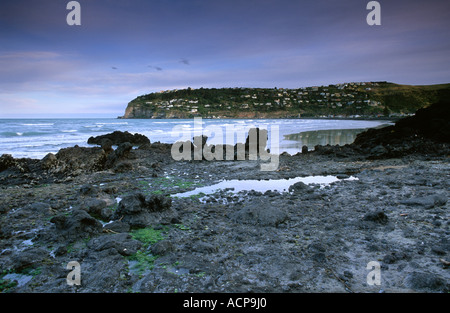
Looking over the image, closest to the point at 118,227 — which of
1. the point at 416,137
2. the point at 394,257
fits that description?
the point at 394,257

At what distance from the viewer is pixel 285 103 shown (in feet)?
431

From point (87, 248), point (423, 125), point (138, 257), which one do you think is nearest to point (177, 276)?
point (138, 257)

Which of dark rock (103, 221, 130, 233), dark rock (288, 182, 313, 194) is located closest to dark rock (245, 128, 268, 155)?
dark rock (288, 182, 313, 194)

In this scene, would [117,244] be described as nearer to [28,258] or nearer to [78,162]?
[28,258]

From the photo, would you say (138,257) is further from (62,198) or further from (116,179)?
(116,179)

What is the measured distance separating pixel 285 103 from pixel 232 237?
133 m

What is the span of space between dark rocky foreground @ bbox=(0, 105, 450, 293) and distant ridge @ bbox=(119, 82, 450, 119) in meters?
102

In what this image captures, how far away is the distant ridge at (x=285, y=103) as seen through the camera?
113 m

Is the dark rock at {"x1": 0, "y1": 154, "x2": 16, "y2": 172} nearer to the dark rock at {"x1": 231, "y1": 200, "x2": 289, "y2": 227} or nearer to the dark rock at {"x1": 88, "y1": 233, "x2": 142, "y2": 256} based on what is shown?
the dark rock at {"x1": 88, "y1": 233, "x2": 142, "y2": 256}

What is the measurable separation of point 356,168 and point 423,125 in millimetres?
7573

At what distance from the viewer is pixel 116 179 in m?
10.8

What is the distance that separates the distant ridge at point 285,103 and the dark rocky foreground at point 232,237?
101536 mm

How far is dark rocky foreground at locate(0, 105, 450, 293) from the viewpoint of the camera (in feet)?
11.9

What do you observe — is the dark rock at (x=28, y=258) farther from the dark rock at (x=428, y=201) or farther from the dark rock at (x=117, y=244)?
the dark rock at (x=428, y=201)
